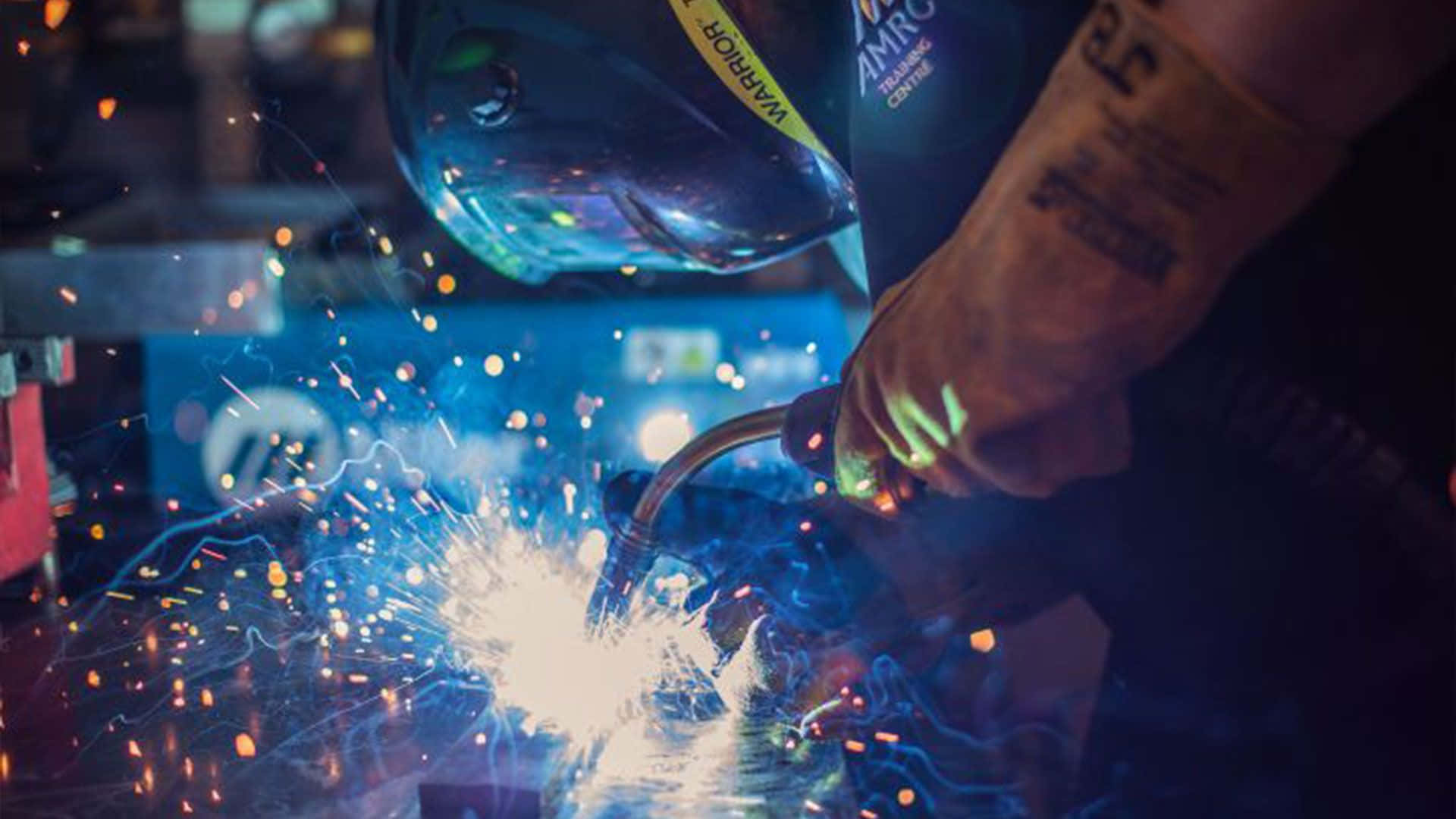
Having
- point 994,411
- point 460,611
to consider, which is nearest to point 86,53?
point 460,611

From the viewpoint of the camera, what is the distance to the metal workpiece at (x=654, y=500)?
1.22 metres

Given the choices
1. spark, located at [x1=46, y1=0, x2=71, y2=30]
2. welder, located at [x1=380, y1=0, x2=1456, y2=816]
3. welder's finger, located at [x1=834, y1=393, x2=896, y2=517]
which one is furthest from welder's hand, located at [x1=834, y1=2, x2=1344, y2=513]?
spark, located at [x1=46, y1=0, x2=71, y2=30]

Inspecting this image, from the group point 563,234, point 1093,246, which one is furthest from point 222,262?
point 1093,246

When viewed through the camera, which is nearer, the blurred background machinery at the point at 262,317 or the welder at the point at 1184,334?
the welder at the point at 1184,334

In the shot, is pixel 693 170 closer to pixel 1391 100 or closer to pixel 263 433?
pixel 1391 100

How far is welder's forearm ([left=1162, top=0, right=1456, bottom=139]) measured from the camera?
0.76 metres

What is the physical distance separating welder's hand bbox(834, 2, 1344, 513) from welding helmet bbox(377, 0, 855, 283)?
0.42 m

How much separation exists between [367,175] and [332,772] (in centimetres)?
485

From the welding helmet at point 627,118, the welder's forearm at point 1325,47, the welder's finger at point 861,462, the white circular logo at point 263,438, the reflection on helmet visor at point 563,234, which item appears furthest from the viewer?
the white circular logo at point 263,438

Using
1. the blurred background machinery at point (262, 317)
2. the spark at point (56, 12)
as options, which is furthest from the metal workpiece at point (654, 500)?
the spark at point (56, 12)

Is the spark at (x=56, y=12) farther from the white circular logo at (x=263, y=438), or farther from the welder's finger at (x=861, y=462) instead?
the welder's finger at (x=861, y=462)

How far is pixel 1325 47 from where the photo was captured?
0.76m

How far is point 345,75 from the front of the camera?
5.72 metres

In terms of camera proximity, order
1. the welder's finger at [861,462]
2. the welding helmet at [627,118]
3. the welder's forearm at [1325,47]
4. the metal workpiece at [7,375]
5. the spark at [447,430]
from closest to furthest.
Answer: the welder's forearm at [1325,47], the welder's finger at [861,462], the welding helmet at [627,118], the metal workpiece at [7,375], the spark at [447,430]
